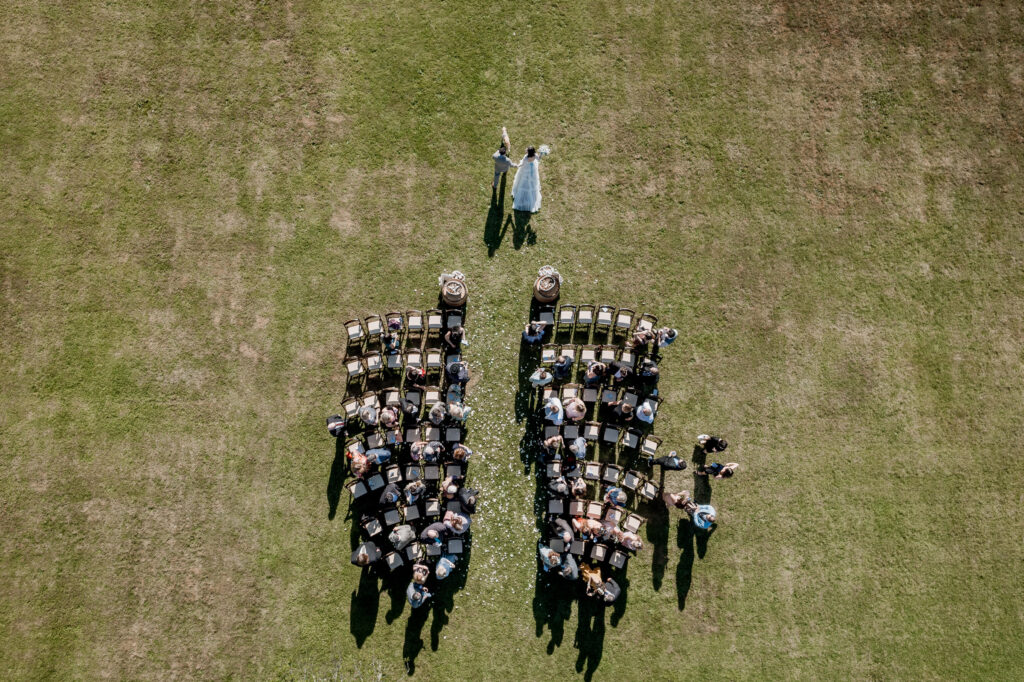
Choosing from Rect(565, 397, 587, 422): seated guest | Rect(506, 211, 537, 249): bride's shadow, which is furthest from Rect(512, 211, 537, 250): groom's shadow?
Rect(565, 397, 587, 422): seated guest

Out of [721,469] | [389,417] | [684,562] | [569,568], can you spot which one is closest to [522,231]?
[389,417]

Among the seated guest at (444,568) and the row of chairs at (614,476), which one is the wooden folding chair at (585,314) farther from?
the seated guest at (444,568)

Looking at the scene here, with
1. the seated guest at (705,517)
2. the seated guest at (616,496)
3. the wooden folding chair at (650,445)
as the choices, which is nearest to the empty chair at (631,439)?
the wooden folding chair at (650,445)

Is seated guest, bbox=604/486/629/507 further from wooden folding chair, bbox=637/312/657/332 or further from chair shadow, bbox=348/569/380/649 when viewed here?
chair shadow, bbox=348/569/380/649

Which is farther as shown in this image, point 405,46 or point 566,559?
point 405,46

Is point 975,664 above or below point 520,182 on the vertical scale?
below

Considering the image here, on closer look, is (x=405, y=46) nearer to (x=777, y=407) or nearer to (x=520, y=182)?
(x=520, y=182)

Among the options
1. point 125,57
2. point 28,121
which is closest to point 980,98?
point 125,57
